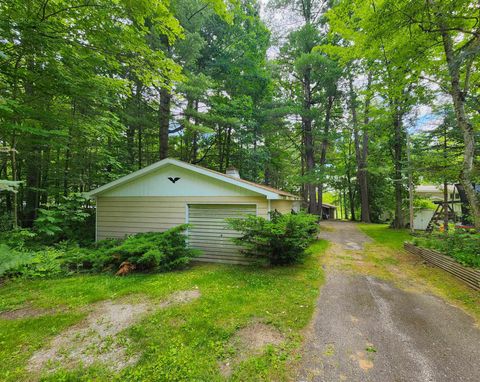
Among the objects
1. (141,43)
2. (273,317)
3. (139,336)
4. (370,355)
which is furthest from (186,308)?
(141,43)

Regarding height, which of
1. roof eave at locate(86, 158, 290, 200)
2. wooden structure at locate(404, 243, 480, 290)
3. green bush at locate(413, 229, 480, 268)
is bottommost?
wooden structure at locate(404, 243, 480, 290)

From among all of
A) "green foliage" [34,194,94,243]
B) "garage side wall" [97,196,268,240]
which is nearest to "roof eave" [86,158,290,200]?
"garage side wall" [97,196,268,240]

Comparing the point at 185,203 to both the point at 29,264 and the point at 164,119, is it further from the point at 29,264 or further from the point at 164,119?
the point at 164,119

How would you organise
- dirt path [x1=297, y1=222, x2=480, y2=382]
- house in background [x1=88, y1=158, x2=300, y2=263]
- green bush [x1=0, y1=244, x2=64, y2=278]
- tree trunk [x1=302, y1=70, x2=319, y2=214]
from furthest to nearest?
tree trunk [x1=302, y1=70, x2=319, y2=214], house in background [x1=88, y1=158, x2=300, y2=263], green bush [x1=0, y1=244, x2=64, y2=278], dirt path [x1=297, y1=222, x2=480, y2=382]

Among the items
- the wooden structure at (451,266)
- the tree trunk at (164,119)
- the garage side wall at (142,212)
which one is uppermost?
the tree trunk at (164,119)

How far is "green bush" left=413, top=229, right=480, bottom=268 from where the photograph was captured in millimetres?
4992

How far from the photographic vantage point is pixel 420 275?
17.5 feet

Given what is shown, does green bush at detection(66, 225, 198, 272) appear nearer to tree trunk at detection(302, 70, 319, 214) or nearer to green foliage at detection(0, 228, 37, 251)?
green foliage at detection(0, 228, 37, 251)

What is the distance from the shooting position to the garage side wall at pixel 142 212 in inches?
273

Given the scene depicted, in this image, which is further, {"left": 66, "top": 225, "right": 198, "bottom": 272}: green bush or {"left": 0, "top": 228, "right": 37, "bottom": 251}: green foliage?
{"left": 0, "top": 228, "right": 37, "bottom": 251}: green foliage

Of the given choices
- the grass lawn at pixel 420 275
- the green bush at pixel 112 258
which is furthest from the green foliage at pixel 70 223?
the grass lawn at pixel 420 275

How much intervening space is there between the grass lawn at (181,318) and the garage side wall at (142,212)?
81.7 inches

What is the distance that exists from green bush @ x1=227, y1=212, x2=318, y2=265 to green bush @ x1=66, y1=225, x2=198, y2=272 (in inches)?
60.9

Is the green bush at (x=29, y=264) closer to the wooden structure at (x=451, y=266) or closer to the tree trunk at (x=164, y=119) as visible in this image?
the tree trunk at (x=164, y=119)
